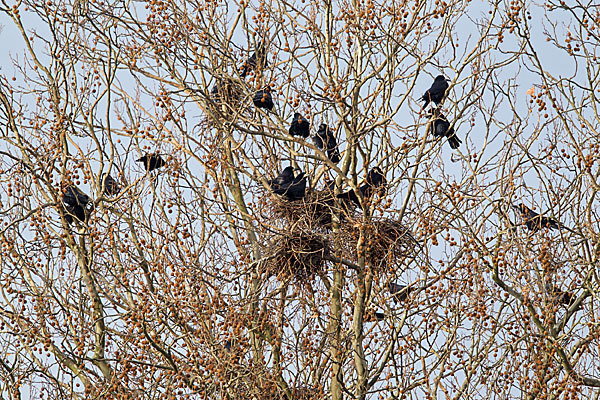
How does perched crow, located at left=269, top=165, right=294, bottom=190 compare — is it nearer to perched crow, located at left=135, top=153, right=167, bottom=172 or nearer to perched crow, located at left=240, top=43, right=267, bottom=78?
perched crow, located at left=135, top=153, right=167, bottom=172

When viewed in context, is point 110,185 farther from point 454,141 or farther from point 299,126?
point 454,141

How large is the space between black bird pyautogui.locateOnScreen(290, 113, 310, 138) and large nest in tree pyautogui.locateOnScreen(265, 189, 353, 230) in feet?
2.71

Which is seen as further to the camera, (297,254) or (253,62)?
(253,62)

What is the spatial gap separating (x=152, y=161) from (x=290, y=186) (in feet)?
5.81

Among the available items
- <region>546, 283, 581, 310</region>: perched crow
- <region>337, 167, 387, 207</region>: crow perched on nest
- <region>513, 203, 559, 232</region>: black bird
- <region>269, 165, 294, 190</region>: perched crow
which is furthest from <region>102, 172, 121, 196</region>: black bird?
<region>546, 283, 581, 310</region>: perched crow

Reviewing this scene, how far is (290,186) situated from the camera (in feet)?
36.2

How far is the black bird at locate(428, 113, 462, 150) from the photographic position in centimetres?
1175

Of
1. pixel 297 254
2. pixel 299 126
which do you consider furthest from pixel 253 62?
pixel 297 254

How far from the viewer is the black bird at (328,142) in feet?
37.7

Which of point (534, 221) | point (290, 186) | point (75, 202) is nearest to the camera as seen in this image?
point (290, 186)

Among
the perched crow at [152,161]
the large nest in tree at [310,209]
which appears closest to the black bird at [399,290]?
the large nest in tree at [310,209]

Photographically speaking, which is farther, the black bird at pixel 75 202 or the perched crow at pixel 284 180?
the black bird at pixel 75 202

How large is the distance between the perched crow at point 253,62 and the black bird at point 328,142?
1.55m

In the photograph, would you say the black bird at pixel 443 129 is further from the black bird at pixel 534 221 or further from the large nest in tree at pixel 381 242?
the large nest in tree at pixel 381 242
